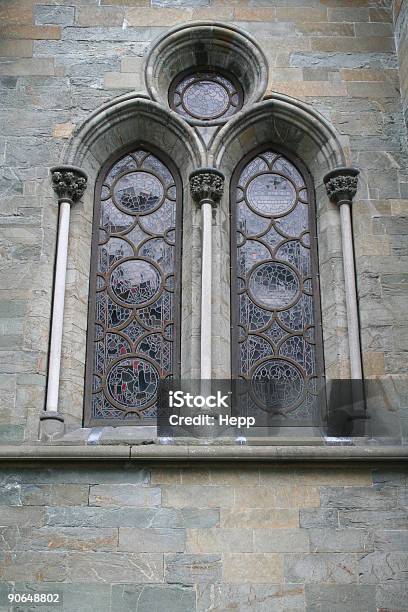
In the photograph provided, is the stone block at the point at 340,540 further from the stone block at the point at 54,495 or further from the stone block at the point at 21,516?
the stone block at the point at 21,516

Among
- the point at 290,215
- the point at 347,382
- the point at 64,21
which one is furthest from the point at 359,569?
the point at 64,21

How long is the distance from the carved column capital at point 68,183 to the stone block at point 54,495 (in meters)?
2.72

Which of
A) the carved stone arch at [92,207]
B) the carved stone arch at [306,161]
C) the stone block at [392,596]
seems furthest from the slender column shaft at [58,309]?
the stone block at [392,596]

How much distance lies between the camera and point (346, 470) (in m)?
7.37

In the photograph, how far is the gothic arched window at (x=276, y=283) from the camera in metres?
8.20

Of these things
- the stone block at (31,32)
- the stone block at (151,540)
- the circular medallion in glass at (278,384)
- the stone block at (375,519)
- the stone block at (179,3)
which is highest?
the stone block at (179,3)

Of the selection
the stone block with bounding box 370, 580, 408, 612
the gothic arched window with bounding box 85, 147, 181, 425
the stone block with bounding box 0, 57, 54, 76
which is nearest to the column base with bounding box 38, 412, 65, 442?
the gothic arched window with bounding box 85, 147, 181, 425

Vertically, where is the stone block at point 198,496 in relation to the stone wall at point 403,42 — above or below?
below

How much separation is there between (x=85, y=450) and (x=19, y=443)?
2.01 feet

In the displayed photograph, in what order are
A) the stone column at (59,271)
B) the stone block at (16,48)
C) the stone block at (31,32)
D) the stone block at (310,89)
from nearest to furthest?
the stone column at (59,271)
the stone block at (310,89)
the stone block at (16,48)
the stone block at (31,32)

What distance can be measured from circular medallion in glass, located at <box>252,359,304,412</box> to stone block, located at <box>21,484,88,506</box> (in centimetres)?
181

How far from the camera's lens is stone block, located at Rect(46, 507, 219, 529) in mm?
7164

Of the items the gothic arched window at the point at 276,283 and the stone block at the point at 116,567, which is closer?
the stone block at the point at 116,567

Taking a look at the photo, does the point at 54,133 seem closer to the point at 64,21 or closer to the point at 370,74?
the point at 64,21
